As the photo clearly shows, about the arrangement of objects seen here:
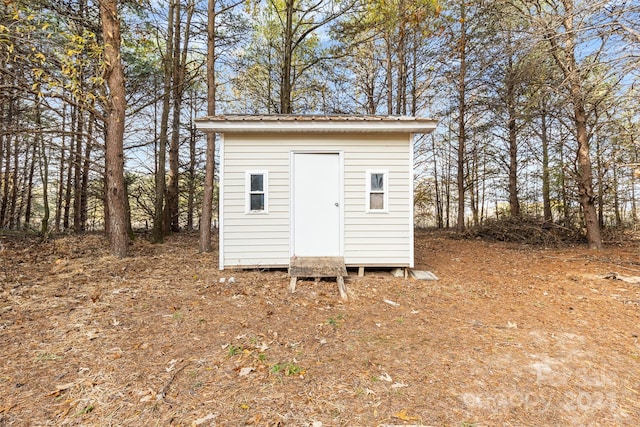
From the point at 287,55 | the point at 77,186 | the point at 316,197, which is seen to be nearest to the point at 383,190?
the point at 316,197

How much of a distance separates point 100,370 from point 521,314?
4516 millimetres

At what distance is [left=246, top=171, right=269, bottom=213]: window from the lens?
5535 millimetres

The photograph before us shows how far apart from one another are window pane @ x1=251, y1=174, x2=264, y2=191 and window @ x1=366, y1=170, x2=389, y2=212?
196 cm

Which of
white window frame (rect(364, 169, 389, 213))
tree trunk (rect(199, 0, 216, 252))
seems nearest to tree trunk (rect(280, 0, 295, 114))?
tree trunk (rect(199, 0, 216, 252))

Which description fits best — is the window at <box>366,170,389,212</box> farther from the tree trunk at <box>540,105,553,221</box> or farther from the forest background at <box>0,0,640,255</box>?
the tree trunk at <box>540,105,553,221</box>

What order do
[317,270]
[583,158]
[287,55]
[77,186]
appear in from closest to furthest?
[317,270] < [583,158] < [287,55] < [77,186]

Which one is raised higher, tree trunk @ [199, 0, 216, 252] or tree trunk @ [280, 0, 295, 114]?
tree trunk @ [280, 0, 295, 114]

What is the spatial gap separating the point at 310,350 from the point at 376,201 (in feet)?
11.0

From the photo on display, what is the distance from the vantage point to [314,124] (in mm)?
5262

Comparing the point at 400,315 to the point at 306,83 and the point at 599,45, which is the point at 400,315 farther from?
the point at 306,83

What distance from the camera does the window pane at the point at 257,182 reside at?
18.2 feet

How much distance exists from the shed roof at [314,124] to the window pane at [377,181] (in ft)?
2.65

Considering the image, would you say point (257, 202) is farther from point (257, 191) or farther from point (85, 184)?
point (85, 184)

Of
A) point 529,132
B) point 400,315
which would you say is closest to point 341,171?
point 400,315
